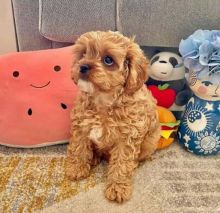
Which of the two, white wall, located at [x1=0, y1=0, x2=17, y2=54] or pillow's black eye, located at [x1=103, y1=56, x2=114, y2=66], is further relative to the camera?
white wall, located at [x1=0, y1=0, x2=17, y2=54]

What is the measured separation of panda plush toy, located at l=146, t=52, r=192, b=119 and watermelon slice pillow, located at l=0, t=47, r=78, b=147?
42cm

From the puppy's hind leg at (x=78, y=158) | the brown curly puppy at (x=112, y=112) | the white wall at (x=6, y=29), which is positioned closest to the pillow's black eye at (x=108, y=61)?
the brown curly puppy at (x=112, y=112)

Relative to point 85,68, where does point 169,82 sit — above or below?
below

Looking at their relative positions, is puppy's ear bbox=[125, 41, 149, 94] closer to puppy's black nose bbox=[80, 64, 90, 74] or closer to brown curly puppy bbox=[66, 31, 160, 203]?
brown curly puppy bbox=[66, 31, 160, 203]

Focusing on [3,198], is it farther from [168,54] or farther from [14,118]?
[168,54]

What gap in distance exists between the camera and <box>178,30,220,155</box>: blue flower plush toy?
1.35 meters

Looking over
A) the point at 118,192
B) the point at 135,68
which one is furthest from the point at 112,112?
the point at 118,192

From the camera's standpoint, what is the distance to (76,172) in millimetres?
1356

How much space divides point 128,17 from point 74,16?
0.84 feet

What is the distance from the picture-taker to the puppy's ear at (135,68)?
3.71ft

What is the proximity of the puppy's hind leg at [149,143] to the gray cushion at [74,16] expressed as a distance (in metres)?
0.54

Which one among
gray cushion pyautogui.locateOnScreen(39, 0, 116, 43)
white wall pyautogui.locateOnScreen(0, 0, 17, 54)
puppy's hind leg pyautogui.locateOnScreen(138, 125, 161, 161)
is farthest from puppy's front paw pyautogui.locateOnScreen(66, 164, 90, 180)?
white wall pyautogui.locateOnScreen(0, 0, 17, 54)

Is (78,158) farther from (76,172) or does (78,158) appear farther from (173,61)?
(173,61)

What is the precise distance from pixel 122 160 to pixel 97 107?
0.24 meters
